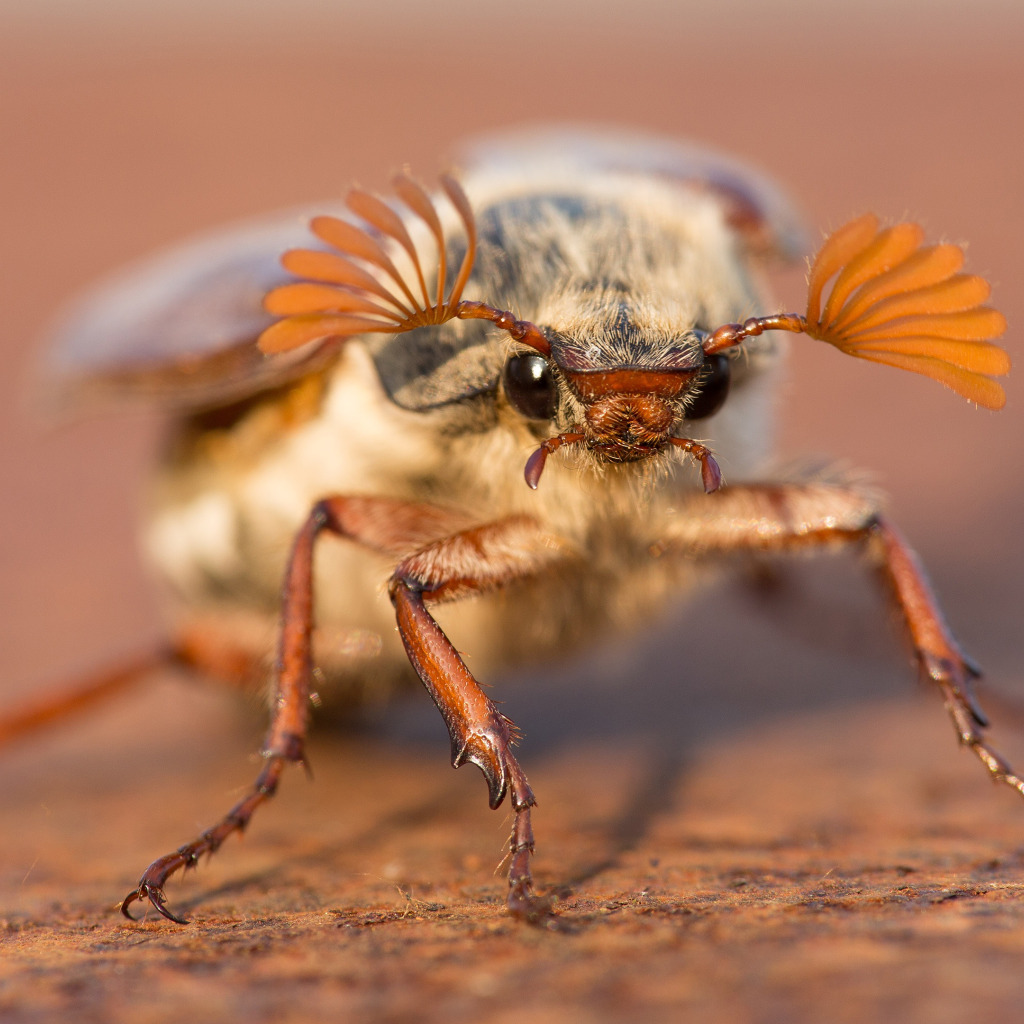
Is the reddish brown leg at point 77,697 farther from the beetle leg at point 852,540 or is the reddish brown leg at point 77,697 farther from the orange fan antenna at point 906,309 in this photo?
the orange fan antenna at point 906,309

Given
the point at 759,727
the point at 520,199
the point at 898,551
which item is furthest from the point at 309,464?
the point at 759,727

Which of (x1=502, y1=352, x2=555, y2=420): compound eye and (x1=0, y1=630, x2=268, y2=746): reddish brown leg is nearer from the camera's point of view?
(x1=502, y1=352, x2=555, y2=420): compound eye

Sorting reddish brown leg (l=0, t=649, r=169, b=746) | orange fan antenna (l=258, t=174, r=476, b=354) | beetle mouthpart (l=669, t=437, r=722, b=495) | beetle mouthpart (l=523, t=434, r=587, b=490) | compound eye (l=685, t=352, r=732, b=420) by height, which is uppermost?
orange fan antenna (l=258, t=174, r=476, b=354)

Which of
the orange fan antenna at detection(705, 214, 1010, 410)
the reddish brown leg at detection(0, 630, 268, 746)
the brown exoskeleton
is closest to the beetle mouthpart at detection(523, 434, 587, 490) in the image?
the brown exoskeleton

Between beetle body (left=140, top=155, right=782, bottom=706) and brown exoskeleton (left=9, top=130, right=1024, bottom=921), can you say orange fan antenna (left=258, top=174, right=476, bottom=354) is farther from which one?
beetle body (left=140, top=155, right=782, bottom=706)

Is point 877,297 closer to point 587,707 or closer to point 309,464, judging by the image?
point 309,464

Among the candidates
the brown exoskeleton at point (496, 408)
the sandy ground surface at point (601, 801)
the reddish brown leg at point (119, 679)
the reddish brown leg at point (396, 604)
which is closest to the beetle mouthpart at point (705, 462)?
the brown exoskeleton at point (496, 408)

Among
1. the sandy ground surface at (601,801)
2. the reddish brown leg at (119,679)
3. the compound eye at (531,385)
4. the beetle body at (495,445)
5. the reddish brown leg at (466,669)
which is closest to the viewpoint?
the sandy ground surface at (601,801)
